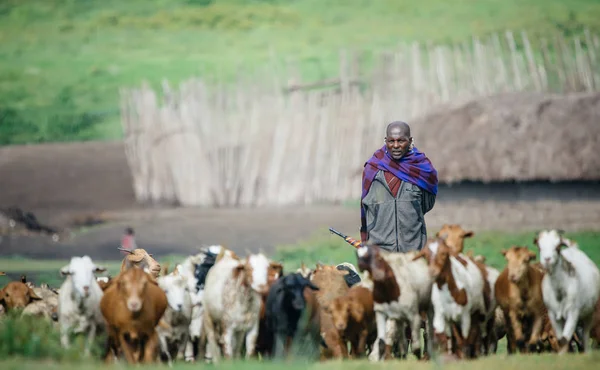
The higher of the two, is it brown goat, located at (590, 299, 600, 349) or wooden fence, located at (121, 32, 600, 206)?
wooden fence, located at (121, 32, 600, 206)

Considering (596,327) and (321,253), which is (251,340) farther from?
(321,253)

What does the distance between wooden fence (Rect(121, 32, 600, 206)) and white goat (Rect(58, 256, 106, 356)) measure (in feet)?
57.4

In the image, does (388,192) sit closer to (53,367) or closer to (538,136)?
(53,367)

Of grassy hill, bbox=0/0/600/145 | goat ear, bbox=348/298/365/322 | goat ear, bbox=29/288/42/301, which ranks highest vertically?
grassy hill, bbox=0/0/600/145

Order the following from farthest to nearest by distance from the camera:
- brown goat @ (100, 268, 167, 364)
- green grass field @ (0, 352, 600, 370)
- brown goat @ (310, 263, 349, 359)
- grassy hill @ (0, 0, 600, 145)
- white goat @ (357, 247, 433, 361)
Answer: grassy hill @ (0, 0, 600, 145) < brown goat @ (310, 263, 349, 359) < white goat @ (357, 247, 433, 361) < brown goat @ (100, 268, 167, 364) < green grass field @ (0, 352, 600, 370)

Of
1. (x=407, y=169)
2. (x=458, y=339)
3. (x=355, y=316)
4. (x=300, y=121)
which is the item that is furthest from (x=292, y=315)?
(x=300, y=121)

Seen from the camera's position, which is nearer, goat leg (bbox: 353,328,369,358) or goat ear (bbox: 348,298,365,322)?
goat ear (bbox: 348,298,365,322)

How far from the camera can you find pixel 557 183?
26.8m

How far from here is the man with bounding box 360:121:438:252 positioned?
13609mm

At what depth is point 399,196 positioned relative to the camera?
13.6 m

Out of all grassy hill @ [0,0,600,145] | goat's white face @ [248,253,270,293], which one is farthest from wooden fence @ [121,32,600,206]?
goat's white face @ [248,253,270,293]

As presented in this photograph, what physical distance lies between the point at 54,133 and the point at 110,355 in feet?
88.9

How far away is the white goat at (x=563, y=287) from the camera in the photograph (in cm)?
1268

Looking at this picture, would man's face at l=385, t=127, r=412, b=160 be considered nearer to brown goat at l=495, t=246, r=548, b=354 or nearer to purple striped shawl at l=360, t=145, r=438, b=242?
purple striped shawl at l=360, t=145, r=438, b=242
